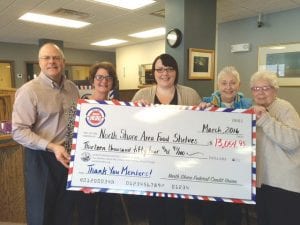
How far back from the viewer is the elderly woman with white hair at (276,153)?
1506mm

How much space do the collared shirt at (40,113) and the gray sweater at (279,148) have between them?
130cm

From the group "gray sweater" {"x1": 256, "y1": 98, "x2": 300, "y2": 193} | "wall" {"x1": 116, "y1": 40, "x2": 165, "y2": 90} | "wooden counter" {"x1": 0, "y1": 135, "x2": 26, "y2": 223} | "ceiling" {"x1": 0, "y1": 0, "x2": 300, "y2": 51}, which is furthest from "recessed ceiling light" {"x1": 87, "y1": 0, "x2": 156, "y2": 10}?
"wall" {"x1": 116, "y1": 40, "x2": 165, "y2": 90}

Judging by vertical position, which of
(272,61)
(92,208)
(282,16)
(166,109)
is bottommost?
(92,208)

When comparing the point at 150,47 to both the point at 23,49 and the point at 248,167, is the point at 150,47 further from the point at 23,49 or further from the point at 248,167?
the point at 248,167

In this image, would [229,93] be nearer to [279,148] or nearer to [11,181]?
[279,148]

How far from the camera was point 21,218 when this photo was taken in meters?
2.14

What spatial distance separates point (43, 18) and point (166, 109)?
4.56 meters

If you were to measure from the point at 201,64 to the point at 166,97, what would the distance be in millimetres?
2138

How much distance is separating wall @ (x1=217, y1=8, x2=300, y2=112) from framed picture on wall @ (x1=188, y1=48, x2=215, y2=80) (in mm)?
1548

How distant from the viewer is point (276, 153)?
156cm

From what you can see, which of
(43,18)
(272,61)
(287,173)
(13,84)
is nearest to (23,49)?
(13,84)

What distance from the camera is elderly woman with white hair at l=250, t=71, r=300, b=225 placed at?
4.94 ft

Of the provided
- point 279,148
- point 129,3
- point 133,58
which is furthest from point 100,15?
point 279,148

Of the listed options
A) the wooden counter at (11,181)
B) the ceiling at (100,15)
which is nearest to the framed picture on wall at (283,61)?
the ceiling at (100,15)
